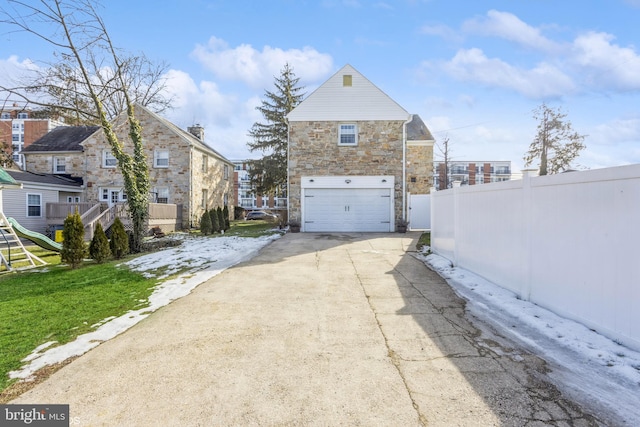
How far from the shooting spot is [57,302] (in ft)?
19.3

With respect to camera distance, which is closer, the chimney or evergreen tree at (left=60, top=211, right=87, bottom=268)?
evergreen tree at (left=60, top=211, right=87, bottom=268)

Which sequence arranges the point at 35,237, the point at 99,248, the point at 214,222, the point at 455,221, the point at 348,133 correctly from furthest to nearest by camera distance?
the point at 214,222, the point at 348,133, the point at 35,237, the point at 99,248, the point at 455,221

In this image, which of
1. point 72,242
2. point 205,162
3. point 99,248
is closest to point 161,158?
point 205,162

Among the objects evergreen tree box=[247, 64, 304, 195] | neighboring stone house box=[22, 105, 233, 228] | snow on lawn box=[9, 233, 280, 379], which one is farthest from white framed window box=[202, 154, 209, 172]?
snow on lawn box=[9, 233, 280, 379]

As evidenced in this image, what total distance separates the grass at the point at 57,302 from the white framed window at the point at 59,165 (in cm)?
1660

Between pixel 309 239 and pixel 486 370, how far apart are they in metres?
10.1

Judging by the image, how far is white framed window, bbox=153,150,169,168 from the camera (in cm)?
2148

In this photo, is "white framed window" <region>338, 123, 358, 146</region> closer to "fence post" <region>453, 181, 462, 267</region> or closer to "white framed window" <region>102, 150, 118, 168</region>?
"fence post" <region>453, 181, 462, 267</region>

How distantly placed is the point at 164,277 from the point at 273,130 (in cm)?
2520

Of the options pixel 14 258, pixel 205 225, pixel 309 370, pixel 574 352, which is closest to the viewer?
pixel 309 370

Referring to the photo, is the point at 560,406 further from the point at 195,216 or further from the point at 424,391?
the point at 195,216

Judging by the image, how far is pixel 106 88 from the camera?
1168 cm

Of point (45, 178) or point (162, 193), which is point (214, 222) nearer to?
point (162, 193)

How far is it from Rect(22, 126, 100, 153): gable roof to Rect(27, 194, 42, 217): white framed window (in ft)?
15.7
